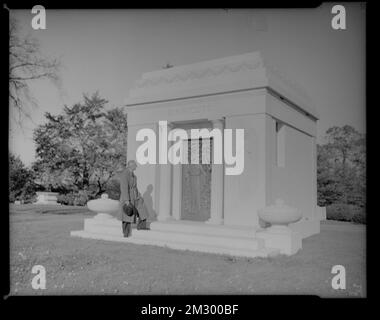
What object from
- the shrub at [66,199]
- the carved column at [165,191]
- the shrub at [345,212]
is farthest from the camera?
the shrub at [66,199]

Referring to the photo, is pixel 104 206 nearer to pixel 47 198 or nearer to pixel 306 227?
pixel 47 198

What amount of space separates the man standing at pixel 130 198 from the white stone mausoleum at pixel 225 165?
7.6 inches

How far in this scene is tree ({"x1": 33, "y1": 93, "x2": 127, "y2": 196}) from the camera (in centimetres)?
644

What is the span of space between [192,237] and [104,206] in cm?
212

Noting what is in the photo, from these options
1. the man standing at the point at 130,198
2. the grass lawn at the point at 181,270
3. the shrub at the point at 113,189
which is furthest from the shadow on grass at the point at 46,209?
the man standing at the point at 130,198

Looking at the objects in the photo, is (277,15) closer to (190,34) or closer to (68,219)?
(190,34)

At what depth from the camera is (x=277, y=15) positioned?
4992 millimetres

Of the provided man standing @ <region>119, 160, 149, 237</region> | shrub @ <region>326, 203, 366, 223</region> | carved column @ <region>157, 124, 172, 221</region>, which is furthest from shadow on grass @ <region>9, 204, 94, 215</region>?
shrub @ <region>326, 203, 366, 223</region>

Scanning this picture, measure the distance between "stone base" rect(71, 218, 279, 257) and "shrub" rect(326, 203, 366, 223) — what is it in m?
1.19

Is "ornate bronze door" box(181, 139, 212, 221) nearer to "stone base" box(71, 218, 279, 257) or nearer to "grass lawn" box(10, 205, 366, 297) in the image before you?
"stone base" box(71, 218, 279, 257)

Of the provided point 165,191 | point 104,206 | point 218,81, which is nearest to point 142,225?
point 165,191

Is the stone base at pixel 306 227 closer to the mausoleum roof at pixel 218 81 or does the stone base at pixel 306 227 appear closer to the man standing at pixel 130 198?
the mausoleum roof at pixel 218 81

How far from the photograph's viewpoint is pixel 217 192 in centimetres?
633

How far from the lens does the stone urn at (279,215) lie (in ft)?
17.4
